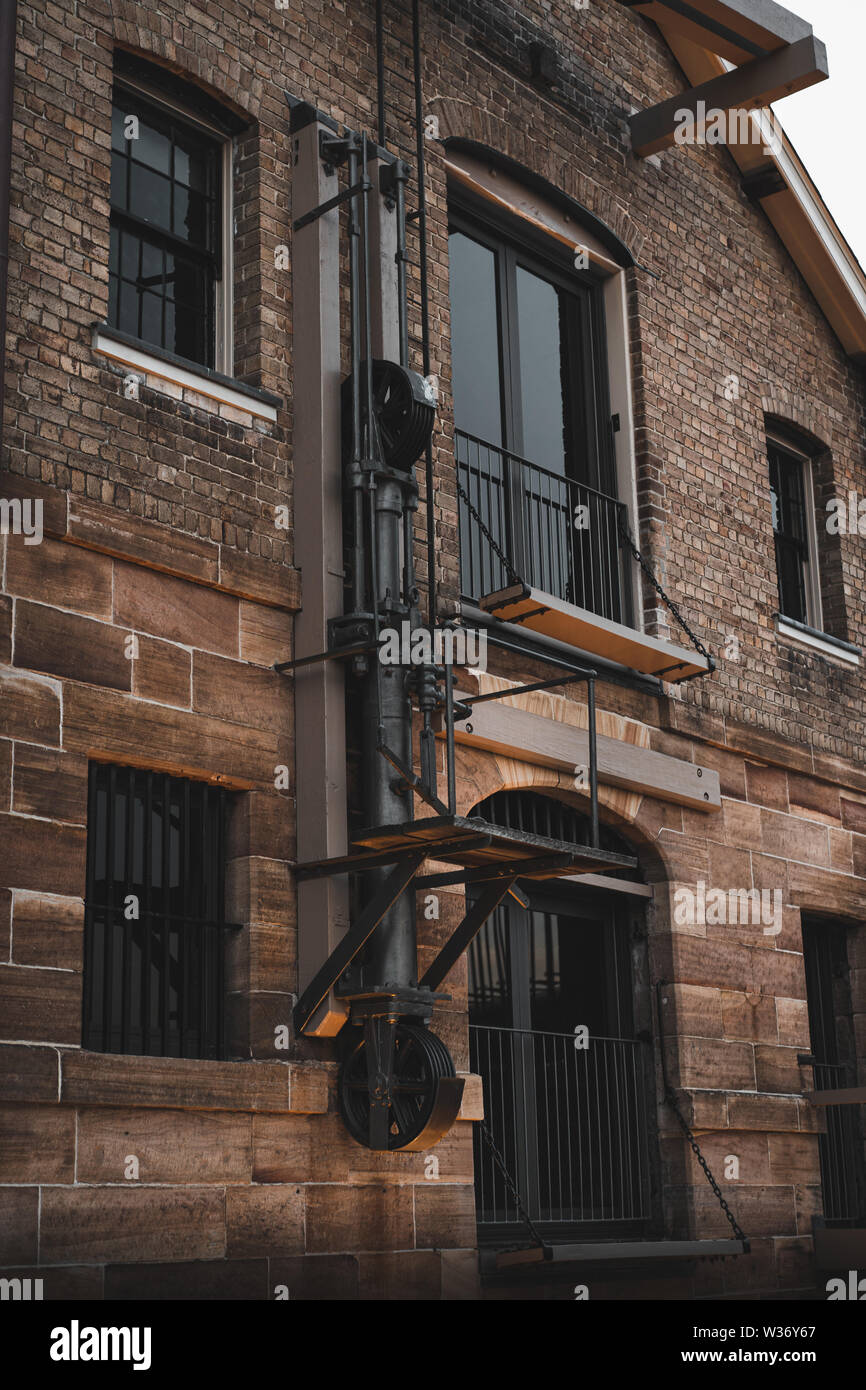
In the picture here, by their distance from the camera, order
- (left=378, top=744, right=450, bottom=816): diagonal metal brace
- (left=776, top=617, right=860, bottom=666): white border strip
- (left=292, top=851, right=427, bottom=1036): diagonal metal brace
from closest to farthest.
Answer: (left=378, top=744, right=450, bottom=816): diagonal metal brace < (left=292, top=851, right=427, bottom=1036): diagonal metal brace < (left=776, top=617, right=860, bottom=666): white border strip

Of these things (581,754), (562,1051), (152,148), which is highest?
(152,148)

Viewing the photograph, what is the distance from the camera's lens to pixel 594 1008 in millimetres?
11711

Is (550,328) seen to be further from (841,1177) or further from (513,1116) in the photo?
(841,1177)

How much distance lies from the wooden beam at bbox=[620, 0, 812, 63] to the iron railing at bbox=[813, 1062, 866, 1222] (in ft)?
24.7

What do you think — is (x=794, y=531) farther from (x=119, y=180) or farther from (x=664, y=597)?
(x=119, y=180)

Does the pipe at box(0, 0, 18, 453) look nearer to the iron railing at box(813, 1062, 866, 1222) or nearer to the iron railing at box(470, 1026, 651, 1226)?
the iron railing at box(470, 1026, 651, 1226)

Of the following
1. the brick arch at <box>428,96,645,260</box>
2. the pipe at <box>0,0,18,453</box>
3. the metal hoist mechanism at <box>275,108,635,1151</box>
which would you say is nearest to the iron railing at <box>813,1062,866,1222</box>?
the metal hoist mechanism at <box>275,108,635,1151</box>

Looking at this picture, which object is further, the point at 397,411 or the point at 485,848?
the point at 397,411

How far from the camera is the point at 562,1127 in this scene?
36.4ft

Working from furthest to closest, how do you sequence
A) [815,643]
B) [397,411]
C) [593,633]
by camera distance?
1. [815,643]
2. [593,633]
3. [397,411]

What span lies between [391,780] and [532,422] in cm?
404

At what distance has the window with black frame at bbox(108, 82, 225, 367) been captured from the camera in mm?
9719

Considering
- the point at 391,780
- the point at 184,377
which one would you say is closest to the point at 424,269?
the point at 184,377

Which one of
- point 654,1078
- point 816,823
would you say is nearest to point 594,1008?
point 654,1078
